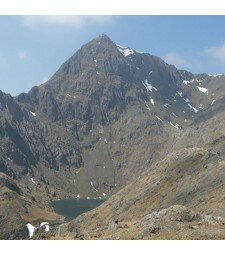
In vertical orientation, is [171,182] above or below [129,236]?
above

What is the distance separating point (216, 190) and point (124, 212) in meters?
52.1

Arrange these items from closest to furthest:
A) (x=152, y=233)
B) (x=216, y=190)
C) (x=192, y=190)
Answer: (x=152, y=233) → (x=216, y=190) → (x=192, y=190)

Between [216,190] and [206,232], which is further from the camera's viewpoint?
[216,190]

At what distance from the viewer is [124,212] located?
653ft

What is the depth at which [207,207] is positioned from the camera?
14712cm

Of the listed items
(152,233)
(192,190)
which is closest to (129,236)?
(152,233)

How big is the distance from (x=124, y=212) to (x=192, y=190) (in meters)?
37.0
